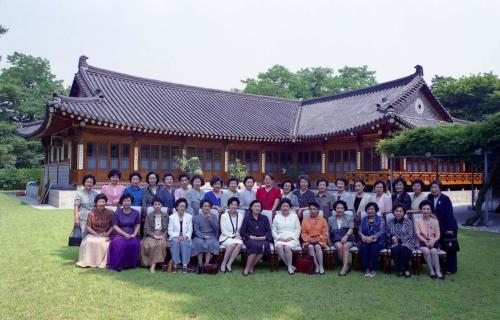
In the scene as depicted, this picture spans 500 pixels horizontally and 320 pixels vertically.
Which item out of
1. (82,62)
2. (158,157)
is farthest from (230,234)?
(82,62)

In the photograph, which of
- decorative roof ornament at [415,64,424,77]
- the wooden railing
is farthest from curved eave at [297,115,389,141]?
decorative roof ornament at [415,64,424,77]

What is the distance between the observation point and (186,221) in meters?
6.80

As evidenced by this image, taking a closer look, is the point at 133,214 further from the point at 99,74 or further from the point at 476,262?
the point at 99,74

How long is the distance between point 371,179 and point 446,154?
5321 millimetres

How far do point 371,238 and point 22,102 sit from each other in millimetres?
34759

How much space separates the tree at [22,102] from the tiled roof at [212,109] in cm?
729

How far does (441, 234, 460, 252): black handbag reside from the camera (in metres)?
6.43

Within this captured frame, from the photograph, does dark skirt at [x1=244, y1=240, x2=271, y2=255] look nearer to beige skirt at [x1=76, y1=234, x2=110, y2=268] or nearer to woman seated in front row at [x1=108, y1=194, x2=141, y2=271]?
woman seated in front row at [x1=108, y1=194, x2=141, y2=271]

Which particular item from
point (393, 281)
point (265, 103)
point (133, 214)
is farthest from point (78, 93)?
point (393, 281)

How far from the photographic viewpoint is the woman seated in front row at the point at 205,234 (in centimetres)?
659

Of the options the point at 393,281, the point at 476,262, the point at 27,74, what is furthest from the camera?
the point at 27,74

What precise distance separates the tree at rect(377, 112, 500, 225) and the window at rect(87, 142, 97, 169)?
1154 cm

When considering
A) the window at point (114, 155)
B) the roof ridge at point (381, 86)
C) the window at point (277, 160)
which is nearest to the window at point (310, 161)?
the window at point (277, 160)

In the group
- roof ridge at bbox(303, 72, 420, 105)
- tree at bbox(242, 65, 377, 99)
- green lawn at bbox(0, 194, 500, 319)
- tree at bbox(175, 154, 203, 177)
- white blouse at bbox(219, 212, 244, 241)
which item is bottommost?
green lawn at bbox(0, 194, 500, 319)
